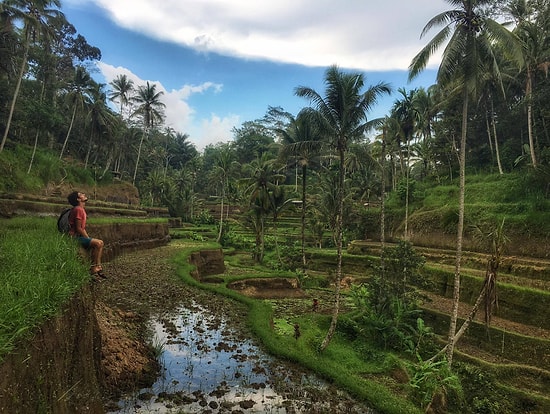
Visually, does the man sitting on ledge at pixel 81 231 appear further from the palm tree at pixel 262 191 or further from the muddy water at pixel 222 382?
the palm tree at pixel 262 191

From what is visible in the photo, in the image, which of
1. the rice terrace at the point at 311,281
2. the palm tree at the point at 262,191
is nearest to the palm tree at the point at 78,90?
the rice terrace at the point at 311,281

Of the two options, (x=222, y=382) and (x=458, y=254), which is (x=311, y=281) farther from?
(x=222, y=382)

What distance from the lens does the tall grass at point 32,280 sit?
3.50 m

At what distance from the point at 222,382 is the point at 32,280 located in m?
4.46

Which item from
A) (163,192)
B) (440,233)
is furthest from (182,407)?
(163,192)

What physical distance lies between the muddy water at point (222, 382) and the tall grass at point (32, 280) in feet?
8.17

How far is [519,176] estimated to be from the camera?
2633cm

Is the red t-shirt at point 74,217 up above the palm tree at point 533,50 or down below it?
below

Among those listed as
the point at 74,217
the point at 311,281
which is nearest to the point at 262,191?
the point at 311,281

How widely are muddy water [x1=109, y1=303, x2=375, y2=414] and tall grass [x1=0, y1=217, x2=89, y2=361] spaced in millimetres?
2489

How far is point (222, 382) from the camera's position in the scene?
7277 millimetres

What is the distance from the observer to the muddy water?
6.34 m

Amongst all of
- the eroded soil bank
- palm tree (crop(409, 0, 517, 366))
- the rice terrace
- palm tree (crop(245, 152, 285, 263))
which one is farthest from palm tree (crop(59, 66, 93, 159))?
palm tree (crop(409, 0, 517, 366))

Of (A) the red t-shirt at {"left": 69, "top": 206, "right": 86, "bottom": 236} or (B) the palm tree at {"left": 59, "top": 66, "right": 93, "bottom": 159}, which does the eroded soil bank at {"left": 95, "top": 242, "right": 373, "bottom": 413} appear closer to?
(A) the red t-shirt at {"left": 69, "top": 206, "right": 86, "bottom": 236}
